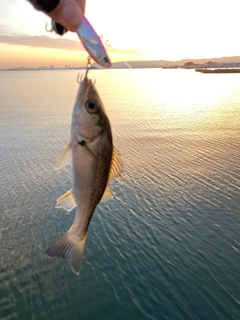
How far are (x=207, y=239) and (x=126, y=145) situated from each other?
13.1 metres

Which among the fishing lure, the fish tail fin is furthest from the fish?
the fishing lure

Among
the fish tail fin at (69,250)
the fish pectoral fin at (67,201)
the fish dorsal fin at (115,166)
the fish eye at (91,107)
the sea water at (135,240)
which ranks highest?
the fish eye at (91,107)

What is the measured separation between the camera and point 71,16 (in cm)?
300

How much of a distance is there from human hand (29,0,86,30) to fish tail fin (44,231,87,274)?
2495mm

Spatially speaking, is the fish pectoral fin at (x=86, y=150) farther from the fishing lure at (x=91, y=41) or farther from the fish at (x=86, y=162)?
the fishing lure at (x=91, y=41)

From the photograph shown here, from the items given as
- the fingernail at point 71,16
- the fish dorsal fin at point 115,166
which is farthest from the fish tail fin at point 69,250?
the fingernail at point 71,16

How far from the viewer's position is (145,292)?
394 inches

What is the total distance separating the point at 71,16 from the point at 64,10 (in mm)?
76

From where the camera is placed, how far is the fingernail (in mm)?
2982

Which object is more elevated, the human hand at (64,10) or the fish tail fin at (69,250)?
the human hand at (64,10)

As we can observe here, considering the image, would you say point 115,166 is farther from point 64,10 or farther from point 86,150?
point 64,10

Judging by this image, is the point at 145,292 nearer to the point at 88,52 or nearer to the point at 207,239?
the point at 207,239

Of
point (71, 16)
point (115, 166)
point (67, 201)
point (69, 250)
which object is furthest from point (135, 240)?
point (71, 16)

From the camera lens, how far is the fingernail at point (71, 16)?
2.98 metres
